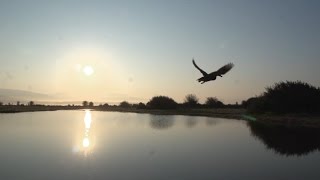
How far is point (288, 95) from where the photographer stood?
59.4m

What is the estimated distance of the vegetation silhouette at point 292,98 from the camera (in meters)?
57.7

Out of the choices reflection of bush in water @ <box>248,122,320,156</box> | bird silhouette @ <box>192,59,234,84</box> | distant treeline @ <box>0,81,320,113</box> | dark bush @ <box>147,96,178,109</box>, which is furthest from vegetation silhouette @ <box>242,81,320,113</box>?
dark bush @ <box>147,96,178,109</box>

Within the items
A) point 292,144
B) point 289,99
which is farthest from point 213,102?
point 292,144

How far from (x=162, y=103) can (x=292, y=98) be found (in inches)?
2656

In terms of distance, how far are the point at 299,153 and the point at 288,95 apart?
36703mm

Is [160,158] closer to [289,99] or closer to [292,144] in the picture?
[292,144]

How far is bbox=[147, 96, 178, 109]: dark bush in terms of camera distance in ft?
399

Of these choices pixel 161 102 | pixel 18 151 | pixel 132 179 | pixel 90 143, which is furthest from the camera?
pixel 161 102

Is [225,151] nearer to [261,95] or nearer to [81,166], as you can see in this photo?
[81,166]

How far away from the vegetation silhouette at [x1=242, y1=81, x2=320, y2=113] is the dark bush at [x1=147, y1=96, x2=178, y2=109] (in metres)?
58.4

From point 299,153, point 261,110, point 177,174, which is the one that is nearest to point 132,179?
point 177,174

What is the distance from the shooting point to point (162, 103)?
12338 centimetres

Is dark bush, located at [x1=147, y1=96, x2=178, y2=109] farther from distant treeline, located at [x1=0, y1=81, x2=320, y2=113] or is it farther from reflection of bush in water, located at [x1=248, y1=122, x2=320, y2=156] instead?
reflection of bush in water, located at [x1=248, y1=122, x2=320, y2=156]

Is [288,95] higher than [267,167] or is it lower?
higher
